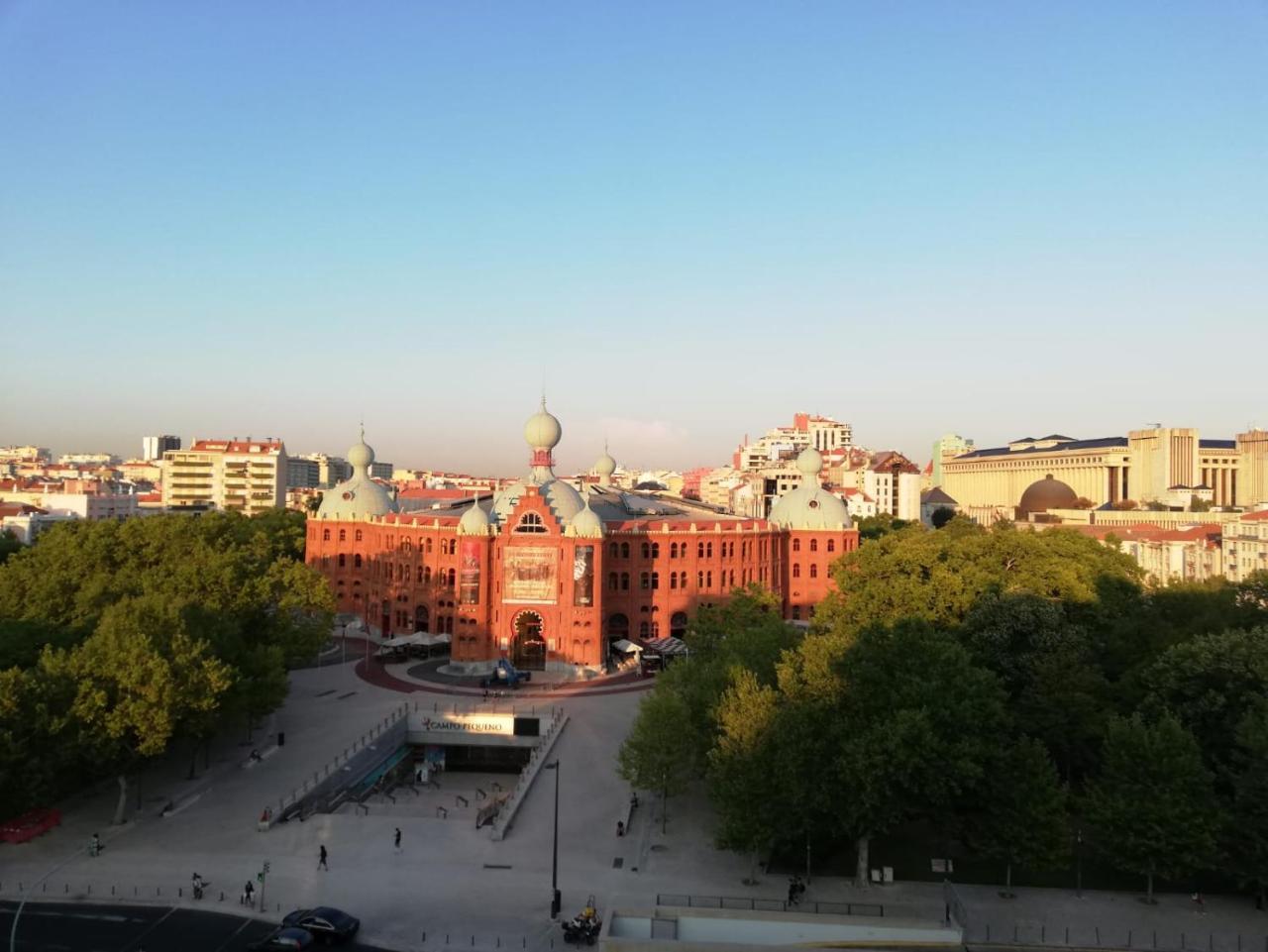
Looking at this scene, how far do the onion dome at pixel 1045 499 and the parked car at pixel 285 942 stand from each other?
179869 millimetres

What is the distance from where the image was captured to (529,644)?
79.7 meters

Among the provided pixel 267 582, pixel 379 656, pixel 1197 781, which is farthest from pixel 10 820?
pixel 1197 781

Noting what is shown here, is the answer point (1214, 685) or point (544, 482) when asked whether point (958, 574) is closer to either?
point (1214, 685)

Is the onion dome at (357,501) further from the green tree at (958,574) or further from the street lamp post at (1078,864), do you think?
the street lamp post at (1078,864)

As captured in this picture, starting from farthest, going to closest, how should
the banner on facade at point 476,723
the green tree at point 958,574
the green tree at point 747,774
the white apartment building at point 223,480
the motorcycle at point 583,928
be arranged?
the white apartment building at point 223,480
the banner on facade at point 476,723
the green tree at point 958,574
the green tree at point 747,774
the motorcycle at point 583,928

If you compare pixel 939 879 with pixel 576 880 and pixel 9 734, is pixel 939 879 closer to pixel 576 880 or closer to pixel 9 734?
pixel 576 880

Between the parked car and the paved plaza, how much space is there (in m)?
2.36

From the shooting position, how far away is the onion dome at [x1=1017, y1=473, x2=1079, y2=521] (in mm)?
192625

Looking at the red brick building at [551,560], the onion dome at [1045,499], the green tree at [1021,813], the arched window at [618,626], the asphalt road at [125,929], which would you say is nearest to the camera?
the asphalt road at [125,929]

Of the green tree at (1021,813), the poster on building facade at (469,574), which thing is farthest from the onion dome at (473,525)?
the green tree at (1021,813)

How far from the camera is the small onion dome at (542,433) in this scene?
295ft

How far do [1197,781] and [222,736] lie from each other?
5181cm

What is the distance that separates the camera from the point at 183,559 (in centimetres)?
6506

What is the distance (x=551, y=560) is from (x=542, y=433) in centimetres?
1625
